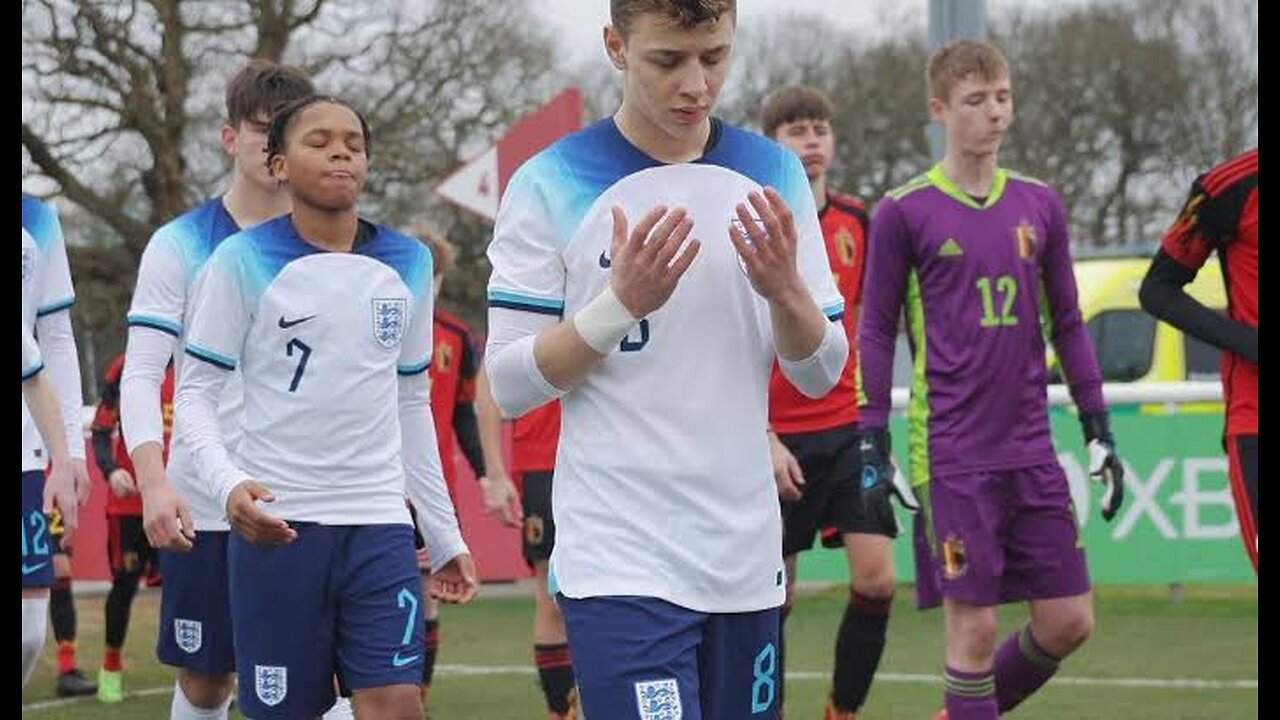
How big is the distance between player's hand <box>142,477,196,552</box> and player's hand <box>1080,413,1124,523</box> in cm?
294

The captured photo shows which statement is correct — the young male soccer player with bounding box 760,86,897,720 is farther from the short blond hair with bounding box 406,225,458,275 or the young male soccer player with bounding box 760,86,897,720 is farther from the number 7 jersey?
the short blond hair with bounding box 406,225,458,275

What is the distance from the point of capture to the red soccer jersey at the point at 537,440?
9328 millimetres

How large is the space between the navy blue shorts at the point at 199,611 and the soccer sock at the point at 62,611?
14.4 feet

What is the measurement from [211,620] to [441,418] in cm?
335

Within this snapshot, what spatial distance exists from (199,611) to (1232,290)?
3.27 m

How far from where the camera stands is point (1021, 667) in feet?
24.7

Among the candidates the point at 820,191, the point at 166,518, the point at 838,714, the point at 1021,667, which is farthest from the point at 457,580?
the point at 820,191

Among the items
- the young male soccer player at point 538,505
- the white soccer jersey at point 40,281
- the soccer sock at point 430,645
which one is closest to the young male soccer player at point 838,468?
the young male soccer player at point 538,505

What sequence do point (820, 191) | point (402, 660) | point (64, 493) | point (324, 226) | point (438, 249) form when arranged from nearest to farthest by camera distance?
1. point (402, 660)
2. point (324, 226)
3. point (64, 493)
4. point (820, 191)
5. point (438, 249)

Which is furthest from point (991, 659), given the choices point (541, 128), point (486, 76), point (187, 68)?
point (486, 76)

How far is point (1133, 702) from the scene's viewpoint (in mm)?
9828

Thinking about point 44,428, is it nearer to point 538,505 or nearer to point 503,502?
point 503,502
